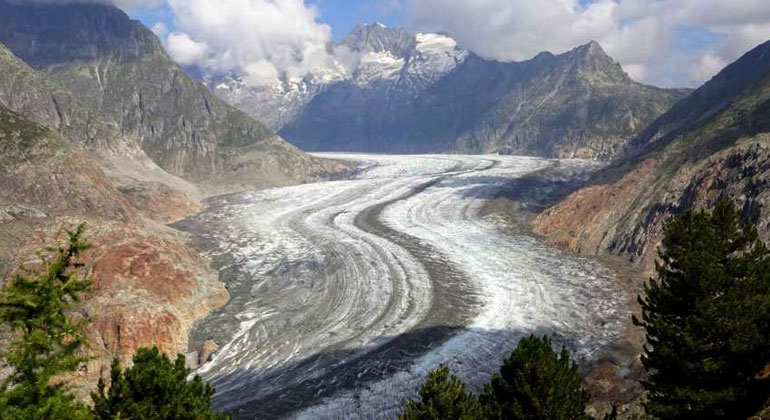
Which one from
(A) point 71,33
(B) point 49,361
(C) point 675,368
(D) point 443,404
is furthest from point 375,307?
(A) point 71,33

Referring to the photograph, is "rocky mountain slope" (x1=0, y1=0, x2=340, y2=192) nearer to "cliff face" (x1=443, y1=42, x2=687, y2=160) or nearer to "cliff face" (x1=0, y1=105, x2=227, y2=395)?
"cliff face" (x1=0, y1=105, x2=227, y2=395)

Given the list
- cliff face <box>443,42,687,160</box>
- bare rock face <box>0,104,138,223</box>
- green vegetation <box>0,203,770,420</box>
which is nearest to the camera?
green vegetation <box>0,203,770,420</box>

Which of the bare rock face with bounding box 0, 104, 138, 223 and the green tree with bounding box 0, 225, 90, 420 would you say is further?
the bare rock face with bounding box 0, 104, 138, 223

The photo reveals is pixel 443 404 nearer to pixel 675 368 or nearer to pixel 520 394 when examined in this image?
pixel 520 394

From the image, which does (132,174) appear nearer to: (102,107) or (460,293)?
(102,107)

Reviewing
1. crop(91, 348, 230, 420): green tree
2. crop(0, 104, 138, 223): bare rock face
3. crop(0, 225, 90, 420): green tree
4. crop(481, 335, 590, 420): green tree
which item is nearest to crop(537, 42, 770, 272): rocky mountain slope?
crop(481, 335, 590, 420): green tree

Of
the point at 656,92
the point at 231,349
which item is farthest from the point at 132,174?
the point at 656,92

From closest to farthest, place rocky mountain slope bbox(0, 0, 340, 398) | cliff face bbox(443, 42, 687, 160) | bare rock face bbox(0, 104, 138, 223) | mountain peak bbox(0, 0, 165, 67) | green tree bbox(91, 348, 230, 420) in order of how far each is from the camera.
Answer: green tree bbox(91, 348, 230, 420) < rocky mountain slope bbox(0, 0, 340, 398) < bare rock face bbox(0, 104, 138, 223) < mountain peak bbox(0, 0, 165, 67) < cliff face bbox(443, 42, 687, 160)
